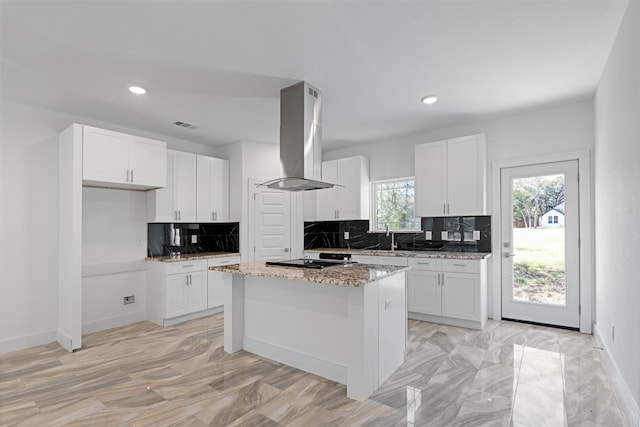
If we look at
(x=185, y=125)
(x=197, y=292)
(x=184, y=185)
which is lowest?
(x=197, y=292)

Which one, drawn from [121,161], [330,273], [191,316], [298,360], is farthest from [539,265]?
Answer: [121,161]

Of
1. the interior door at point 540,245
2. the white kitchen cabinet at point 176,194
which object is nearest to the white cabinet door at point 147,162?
the white kitchen cabinet at point 176,194

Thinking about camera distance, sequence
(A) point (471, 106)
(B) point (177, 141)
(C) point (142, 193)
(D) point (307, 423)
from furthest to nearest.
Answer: (B) point (177, 141), (C) point (142, 193), (A) point (471, 106), (D) point (307, 423)

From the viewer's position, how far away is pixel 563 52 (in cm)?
271

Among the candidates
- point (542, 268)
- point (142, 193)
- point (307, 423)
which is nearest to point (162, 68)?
point (142, 193)

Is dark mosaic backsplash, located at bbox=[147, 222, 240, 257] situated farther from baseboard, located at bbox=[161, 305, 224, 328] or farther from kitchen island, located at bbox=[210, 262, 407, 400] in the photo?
kitchen island, located at bbox=[210, 262, 407, 400]

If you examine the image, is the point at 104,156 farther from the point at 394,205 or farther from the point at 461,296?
the point at 461,296

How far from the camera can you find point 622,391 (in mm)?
2385

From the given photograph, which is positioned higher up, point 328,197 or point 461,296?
point 328,197

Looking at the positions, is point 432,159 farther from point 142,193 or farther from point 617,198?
point 142,193

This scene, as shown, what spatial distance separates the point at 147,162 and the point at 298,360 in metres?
3.03

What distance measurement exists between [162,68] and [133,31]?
1.80 ft

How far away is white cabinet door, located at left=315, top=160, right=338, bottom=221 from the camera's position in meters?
5.66

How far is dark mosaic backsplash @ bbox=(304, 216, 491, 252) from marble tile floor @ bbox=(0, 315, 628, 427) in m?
1.37
